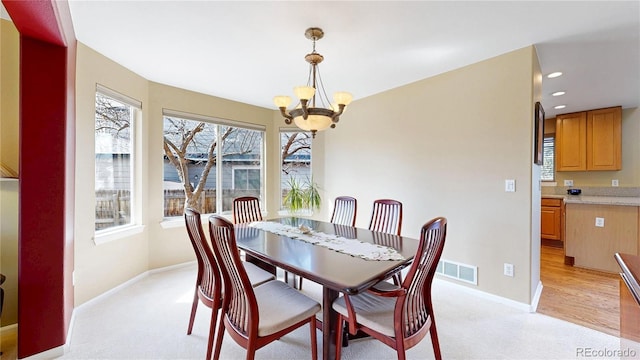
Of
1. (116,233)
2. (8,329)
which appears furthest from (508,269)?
(8,329)

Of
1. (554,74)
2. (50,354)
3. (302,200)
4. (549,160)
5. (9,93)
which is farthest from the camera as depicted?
(549,160)

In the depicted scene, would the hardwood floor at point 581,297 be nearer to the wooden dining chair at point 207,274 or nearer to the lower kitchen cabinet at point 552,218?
the lower kitchen cabinet at point 552,218

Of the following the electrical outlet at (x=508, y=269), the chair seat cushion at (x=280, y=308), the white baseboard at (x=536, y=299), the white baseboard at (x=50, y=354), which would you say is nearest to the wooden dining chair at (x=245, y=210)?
the chair seat cushion at (x=280, y=308)

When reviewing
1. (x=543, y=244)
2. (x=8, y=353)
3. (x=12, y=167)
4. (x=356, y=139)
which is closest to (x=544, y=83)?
(x=356, y=139)

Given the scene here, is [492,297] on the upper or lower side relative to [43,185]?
lower

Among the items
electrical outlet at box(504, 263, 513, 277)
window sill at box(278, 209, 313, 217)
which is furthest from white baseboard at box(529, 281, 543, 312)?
window sill at box(278, 209, 313, 217)

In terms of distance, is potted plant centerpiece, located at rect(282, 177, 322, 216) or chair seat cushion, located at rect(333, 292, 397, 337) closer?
chair seat cushion, located at rect(333, 292, 397, 337)

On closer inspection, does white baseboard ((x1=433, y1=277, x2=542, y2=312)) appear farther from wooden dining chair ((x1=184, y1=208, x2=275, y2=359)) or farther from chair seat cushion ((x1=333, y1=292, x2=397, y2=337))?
wooden dining chair ((x1=184, y1=208, x2=275, y2=359))

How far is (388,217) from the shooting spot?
9.11 ft

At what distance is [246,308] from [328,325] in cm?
53

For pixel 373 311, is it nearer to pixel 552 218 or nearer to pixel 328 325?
pixel 328 325

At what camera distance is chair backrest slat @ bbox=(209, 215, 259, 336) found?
4.44 ft

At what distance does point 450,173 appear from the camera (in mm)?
3025

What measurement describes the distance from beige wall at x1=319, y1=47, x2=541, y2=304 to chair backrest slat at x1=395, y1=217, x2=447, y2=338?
1591 millimetres
